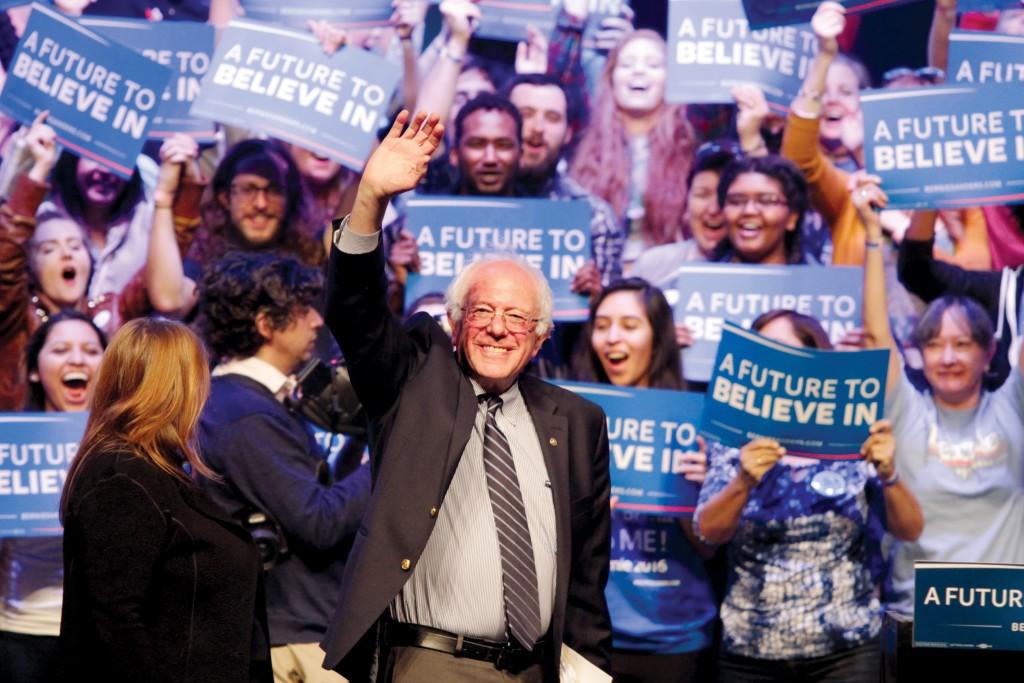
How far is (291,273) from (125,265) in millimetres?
1403

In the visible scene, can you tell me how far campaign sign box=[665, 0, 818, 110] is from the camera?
4.59 m

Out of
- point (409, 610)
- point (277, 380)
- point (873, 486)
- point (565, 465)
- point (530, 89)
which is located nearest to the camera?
point (409, 610)

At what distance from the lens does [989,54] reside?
4.56m

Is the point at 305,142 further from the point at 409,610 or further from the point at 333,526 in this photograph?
the point at 409,610

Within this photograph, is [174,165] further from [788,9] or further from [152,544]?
[152,544]

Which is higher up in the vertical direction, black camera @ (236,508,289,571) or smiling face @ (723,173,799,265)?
smiling face @ (723,173,799,265)

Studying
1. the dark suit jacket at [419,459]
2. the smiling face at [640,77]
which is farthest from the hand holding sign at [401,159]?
Result: the smiling face at [640,77]

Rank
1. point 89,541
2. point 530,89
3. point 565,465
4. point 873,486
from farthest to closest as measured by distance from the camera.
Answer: point 530,89 → point 873,486 → point 565,465 → point 89,541

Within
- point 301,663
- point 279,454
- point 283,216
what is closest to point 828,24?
point 283,216

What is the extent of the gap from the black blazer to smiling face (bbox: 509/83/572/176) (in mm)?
2537

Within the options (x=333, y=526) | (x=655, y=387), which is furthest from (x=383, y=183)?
(x=655, y=387)

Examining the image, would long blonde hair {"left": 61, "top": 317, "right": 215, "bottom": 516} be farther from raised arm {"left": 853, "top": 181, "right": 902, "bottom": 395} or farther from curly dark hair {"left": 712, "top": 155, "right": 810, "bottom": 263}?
raised arm {"left": 853, "top": 181, "right": 902, "bottom": 395}

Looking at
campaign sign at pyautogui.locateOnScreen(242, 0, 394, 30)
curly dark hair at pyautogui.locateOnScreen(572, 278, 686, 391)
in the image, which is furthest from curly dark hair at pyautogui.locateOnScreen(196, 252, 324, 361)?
campaign sign at pyautogui.locateOnScreen(242, 0, 394, 30)

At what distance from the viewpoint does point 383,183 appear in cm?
237
